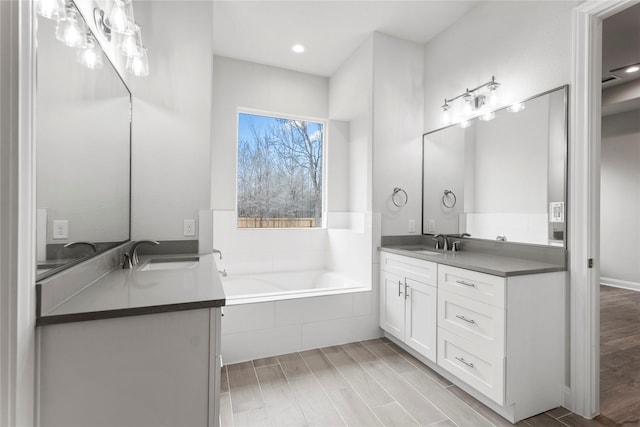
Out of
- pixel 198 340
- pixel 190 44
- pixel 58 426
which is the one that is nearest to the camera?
pixel 58 426

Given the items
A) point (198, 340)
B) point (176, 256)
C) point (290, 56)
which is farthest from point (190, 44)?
point (198, 340)

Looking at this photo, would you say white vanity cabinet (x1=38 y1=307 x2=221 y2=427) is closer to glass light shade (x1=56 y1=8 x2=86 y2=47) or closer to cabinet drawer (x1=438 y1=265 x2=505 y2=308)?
glass light shade (x1=56 y1=8 x2=86 y2=47)

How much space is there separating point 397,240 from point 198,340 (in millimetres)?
2270

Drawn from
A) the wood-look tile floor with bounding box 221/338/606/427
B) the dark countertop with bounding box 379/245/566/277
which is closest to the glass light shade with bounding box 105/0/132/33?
the wood-look tile floor with bounding box 221/338/606/427

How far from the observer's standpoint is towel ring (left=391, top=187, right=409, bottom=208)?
2.96 metres

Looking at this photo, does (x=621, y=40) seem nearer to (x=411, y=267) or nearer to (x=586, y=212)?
(x=586, y=212)

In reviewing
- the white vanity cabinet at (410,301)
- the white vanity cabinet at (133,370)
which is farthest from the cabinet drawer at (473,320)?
the white vanity cabinet at (133,370)

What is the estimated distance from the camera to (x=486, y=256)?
91.2 inches

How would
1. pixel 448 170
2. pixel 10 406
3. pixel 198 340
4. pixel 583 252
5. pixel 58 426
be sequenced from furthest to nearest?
pixel 448 170 < pixel 583 252 < pixel 198 340 < pixel 58 426 < pixel 10 406

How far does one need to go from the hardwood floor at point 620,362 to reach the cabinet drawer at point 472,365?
62 centimetres

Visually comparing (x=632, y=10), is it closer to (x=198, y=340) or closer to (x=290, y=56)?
(x=290, y=56)

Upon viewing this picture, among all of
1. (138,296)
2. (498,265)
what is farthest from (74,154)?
(498,265)

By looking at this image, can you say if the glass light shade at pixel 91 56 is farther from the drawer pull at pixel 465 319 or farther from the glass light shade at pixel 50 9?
the drawer pull at pixel 465 319

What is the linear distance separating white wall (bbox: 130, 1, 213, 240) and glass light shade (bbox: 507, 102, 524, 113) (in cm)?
225
